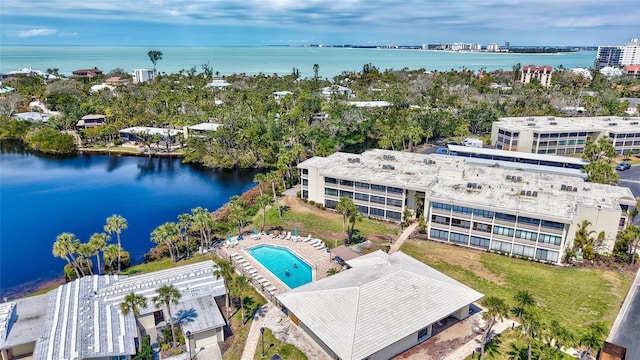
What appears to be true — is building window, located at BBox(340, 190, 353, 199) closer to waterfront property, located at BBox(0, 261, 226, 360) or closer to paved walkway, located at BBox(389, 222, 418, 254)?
paved walkway, located at BBox(389, 222, 418, 254)

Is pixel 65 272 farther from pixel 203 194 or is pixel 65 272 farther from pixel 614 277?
pixel 614 277

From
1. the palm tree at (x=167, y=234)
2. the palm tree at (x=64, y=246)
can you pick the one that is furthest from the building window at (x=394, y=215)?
the palm tree at (x=64, y=246)

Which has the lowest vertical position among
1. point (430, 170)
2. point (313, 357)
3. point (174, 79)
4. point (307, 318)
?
point (313, 357)

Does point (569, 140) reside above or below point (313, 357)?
above

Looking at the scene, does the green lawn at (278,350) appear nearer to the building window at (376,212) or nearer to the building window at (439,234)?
the building window at (439,234)

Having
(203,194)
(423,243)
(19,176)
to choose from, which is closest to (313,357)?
(423,243)

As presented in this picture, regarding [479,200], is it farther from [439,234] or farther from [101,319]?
[101,319]
